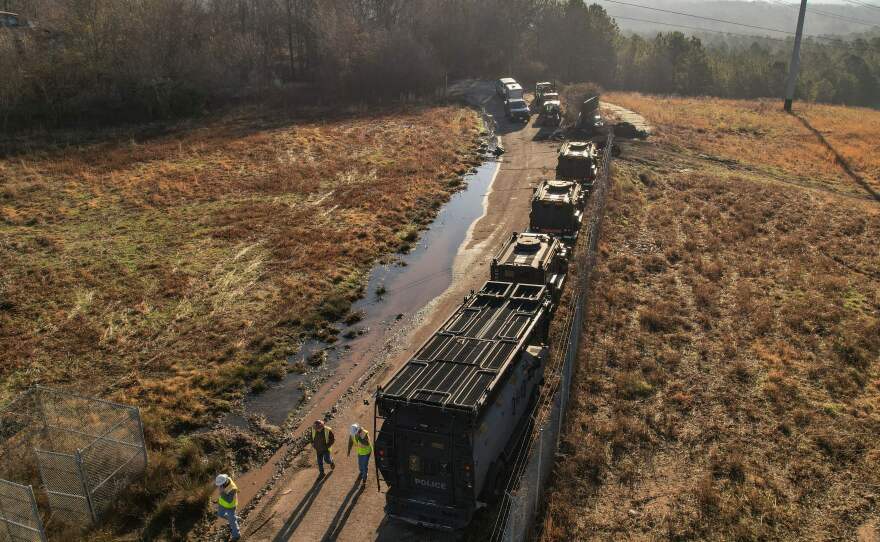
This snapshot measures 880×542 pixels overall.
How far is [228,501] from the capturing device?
44.4 feet

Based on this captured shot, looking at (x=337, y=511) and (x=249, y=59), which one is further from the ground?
(x=249, y=59)

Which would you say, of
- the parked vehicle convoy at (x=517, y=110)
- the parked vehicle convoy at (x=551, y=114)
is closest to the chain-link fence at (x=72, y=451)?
the parked vehicle convoy at (x=551, y=114)

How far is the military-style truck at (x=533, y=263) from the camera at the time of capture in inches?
828

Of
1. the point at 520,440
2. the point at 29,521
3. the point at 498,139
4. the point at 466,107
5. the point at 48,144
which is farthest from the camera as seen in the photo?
the point at 466,107

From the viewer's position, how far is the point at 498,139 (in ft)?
175

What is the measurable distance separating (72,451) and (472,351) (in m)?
10.6

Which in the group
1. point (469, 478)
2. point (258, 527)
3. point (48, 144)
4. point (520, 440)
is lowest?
point (258, 527)

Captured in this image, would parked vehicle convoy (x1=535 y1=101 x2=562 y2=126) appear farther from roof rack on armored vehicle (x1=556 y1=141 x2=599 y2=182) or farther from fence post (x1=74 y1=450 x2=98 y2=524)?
fence post (x1=74 y1=450 x2=98 y2=524)

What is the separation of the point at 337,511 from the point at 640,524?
22.9 feet

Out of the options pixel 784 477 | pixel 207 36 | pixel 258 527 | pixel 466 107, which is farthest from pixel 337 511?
pixel 207 36

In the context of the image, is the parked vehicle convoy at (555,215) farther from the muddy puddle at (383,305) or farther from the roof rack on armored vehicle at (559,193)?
the muddy puddle at (383,305)

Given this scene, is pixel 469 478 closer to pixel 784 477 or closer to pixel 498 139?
pixel 784 477

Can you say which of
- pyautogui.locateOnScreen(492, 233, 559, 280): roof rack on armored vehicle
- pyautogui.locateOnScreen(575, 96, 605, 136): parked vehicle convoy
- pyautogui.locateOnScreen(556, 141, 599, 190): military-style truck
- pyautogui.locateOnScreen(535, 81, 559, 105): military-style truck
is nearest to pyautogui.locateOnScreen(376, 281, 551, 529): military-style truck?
pyautogui.locateOnScreen(492, 233, 559, 280): roof rack on armored vehicle

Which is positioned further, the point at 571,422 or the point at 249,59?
the point at 249,59
